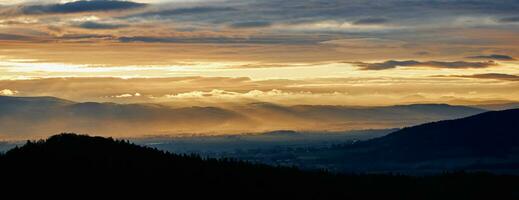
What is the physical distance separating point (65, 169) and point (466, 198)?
73466mm

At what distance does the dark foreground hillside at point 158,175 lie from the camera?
149000mm

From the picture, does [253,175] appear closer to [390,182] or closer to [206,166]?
[206,166]

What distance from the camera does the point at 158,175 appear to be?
160250 mm

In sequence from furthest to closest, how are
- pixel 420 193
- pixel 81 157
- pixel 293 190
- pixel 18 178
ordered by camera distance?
pixel 420 193, pixel 293 190, pixel 81 157, pixel 18 178

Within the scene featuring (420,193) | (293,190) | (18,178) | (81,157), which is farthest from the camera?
(420,193)

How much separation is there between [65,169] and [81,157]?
273 inches

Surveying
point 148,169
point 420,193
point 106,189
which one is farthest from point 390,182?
point 106,189

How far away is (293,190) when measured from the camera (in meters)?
172

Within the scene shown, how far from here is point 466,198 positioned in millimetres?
193500

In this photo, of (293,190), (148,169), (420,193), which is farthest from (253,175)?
(420,193)

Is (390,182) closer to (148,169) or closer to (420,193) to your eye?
(420,193)

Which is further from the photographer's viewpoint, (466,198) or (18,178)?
(466,198)

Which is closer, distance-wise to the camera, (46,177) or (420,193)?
(46,177)

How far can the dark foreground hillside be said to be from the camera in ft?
489
